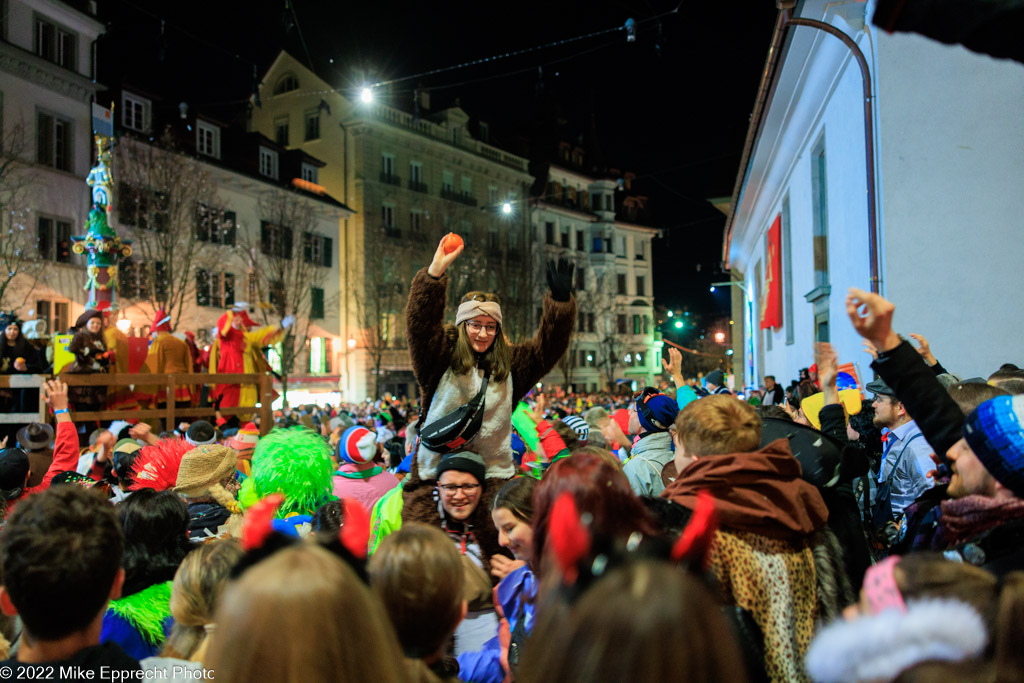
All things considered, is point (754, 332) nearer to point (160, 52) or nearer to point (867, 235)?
point (867, 235)

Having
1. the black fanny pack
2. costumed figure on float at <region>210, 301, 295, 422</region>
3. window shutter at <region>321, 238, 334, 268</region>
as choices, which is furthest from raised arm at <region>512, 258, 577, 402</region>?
window shutter at <region>321, 238, 334, 268</region>

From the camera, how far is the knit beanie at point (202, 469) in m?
4.30

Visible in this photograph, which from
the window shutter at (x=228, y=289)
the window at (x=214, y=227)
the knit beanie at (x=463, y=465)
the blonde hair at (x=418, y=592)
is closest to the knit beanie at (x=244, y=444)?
the knit beanie at (x=463, y=465)

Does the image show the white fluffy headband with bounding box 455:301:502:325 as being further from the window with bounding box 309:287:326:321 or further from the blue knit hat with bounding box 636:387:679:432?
the window with bounding box 309:287:326:321

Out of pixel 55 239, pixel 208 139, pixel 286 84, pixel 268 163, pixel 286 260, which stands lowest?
pixel 55 239

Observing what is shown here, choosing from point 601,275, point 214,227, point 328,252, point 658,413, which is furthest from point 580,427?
point 601,275

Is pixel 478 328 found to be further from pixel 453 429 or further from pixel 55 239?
pixel 55 239

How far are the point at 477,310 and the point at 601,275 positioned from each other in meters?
52.9

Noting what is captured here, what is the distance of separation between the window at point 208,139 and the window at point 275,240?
3.32 m

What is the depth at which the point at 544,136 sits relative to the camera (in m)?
56.2

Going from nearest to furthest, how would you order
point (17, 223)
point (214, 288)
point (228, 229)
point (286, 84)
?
point (17, 223), point (228, 229), point (214, 288), point (286, 84)

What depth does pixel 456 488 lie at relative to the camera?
3447mm

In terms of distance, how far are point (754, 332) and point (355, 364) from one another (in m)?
19.9

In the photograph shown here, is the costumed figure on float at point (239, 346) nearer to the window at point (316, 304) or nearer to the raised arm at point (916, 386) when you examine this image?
the raised arm at point (916, 386)
